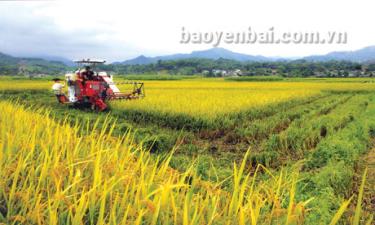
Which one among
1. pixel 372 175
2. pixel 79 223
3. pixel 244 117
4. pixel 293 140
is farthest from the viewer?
pixel 244 117

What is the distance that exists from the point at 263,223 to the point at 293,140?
288 inches

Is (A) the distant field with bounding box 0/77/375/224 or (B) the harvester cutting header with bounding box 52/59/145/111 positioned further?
(B) the harvester cutting header with bounding box 52/59/145/111

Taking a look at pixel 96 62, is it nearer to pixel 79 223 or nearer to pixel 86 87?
pixel 86 87

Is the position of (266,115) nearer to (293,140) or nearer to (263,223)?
(293,140)

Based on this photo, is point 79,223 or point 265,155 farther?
point 265,155

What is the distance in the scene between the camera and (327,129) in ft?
36.0

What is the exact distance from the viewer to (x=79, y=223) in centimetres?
174

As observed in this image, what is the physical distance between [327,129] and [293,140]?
2256 mm

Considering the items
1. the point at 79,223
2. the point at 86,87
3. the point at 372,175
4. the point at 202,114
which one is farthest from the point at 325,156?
the point at 86,87

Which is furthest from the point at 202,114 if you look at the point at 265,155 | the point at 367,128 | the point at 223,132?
the point at 367,128

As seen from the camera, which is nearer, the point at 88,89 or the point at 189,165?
the point at 189,165

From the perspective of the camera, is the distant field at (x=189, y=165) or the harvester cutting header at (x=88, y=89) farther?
the harvester cutting header at (x=88, y=89)

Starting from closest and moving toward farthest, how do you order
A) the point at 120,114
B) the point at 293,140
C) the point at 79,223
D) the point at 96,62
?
the point at 79,223 < the point at 293,140 < the point at 120,114 < the point at 96,62

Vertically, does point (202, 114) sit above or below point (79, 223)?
→ below
